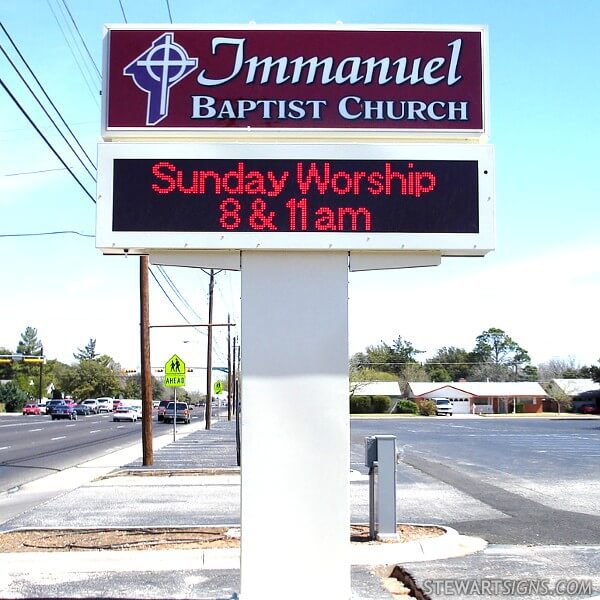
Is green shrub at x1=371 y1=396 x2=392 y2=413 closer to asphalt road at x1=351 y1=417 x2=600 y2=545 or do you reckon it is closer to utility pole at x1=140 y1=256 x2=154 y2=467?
asphalt road at x1=351 y1=417 x2=600 y2=545

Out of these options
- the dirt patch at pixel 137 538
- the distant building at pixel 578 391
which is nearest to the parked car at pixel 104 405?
the distant building at pixel 578 391

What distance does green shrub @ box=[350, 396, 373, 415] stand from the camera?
8831cm

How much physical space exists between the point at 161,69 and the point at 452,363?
149 m

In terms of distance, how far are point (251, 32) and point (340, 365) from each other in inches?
106

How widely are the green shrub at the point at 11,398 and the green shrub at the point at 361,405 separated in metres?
37.5

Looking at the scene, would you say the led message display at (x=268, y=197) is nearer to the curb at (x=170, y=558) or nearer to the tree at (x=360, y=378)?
the curb at (x=170, y=558)

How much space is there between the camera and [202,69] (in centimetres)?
666

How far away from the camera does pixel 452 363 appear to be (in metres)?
153

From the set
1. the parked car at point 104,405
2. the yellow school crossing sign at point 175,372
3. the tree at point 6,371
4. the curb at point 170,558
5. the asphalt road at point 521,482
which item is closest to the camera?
the curb at point 170,558

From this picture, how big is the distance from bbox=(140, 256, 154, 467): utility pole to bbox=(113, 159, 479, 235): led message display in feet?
50.3

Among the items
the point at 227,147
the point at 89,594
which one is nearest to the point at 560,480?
the point at 89,594

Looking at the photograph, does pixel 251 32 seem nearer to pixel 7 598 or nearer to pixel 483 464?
pixel 7 598

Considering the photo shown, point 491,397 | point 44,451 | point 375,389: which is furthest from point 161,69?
point 375,389

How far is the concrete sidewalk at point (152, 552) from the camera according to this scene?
7977mm
